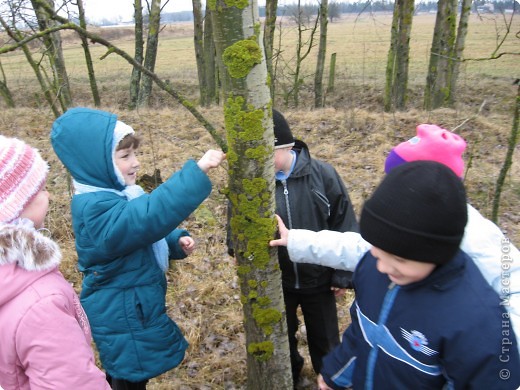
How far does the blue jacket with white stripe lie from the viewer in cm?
128

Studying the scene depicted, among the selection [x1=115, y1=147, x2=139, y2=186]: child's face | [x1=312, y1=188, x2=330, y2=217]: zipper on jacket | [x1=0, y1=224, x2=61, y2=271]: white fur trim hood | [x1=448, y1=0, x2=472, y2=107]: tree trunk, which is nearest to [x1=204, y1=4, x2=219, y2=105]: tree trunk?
[x1=448, y1=0, x2=472, y2=107]: tree trunk

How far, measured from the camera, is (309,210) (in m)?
2.43

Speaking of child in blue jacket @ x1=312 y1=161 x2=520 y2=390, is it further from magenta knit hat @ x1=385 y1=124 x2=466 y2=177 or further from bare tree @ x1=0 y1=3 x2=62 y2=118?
bare tree @ x1=0 y1=3 x2=62 y2=118

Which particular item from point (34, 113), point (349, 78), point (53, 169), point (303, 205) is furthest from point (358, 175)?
point (349, 78)

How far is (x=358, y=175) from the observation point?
699 centimetres

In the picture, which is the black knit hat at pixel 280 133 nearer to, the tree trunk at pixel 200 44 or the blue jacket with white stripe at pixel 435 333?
the blue jacket with white stripe at pixel 435 333

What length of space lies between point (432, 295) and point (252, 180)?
2.93 feet

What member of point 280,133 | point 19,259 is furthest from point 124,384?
point 280,133

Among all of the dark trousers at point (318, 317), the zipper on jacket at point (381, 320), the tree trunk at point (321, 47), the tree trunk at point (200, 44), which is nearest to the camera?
the zipper on jacket at point (381, 320)

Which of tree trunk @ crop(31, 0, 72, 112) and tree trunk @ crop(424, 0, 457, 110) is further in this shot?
tree trunk @ crop(424, 0, 457, 110)

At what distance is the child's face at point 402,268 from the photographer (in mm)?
1385

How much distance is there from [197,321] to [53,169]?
4961mm

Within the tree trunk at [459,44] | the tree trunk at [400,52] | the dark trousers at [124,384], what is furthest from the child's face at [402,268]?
the tree trunk at [400,52]

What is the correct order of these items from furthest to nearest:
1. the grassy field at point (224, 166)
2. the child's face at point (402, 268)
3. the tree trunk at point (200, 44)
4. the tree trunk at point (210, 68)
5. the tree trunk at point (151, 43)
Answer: the tree trunk at point (210, 68)
the tree trunk at point (200, 44)
the tree trunk at point (151, 43)
the grassy field at point (224, 166)
the child's face at point (402, 268)
